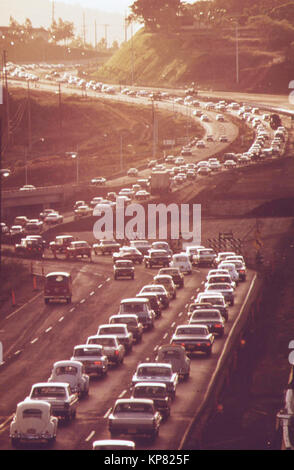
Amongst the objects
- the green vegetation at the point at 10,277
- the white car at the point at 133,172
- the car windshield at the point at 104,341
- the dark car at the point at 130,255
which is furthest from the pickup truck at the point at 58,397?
the white car at the point at 133,172

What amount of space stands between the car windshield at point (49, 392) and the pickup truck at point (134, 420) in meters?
2.87

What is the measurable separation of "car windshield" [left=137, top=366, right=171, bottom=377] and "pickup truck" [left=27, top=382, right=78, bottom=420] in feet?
10.6

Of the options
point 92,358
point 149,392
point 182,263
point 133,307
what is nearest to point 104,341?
point 92,358

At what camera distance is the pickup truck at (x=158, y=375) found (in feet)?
122

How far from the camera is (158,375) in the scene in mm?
37594

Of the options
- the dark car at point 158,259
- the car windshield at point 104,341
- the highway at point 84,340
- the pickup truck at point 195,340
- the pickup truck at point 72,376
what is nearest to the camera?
the highway at point 84,340

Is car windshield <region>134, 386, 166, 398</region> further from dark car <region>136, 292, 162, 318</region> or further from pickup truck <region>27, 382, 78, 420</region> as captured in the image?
dark car <region>136, 292, 162, 318</region>

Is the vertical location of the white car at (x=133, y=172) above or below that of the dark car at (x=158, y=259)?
below

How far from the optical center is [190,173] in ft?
415

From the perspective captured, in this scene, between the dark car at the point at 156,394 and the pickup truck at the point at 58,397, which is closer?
the pickup truck at the point at 58,397

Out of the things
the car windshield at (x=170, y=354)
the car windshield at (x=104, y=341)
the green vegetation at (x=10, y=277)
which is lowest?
the green vegetation at (x=10, y=277)

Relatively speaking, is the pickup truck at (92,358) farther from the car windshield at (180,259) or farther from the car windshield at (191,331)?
the car windshield at (180,259)

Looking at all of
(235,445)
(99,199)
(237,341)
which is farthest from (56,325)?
(99,199)
